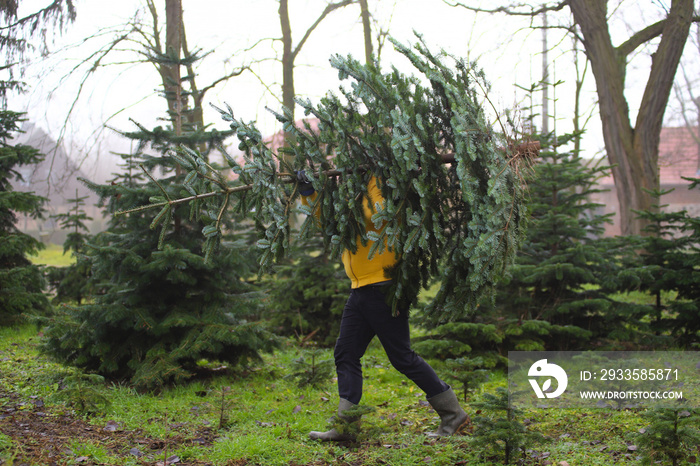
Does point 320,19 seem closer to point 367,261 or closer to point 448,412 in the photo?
point 367,261

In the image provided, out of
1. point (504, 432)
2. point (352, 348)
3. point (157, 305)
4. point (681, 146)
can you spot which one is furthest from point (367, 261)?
point (681, 146)

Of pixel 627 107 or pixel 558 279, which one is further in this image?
pixel 627 107

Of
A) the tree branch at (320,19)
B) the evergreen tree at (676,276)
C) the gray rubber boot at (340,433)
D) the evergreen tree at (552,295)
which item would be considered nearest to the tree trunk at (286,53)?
the tree branch at (320,19)

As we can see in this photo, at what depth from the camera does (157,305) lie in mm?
5602

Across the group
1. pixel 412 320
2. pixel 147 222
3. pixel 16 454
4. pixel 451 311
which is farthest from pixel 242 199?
pixel 412 320

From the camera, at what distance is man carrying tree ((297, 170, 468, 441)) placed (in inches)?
146

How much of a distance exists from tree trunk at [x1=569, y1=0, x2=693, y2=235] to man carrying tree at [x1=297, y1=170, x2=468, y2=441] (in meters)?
8.08

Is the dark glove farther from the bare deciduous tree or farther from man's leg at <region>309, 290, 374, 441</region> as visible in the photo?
the bare deciduous tree

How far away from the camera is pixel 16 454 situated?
319 centimetres

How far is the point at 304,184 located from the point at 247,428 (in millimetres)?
2159

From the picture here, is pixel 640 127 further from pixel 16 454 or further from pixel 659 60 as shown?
pixel 16 454

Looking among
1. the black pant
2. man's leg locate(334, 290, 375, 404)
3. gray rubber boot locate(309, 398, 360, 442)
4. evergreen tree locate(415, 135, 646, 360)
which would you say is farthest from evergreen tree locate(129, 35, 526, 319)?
evergreen tree locate(415, 135, 646, 360)

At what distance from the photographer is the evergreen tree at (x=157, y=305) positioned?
17.0ft

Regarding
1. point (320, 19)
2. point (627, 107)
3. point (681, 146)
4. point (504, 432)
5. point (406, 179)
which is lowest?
point (504, 432)
